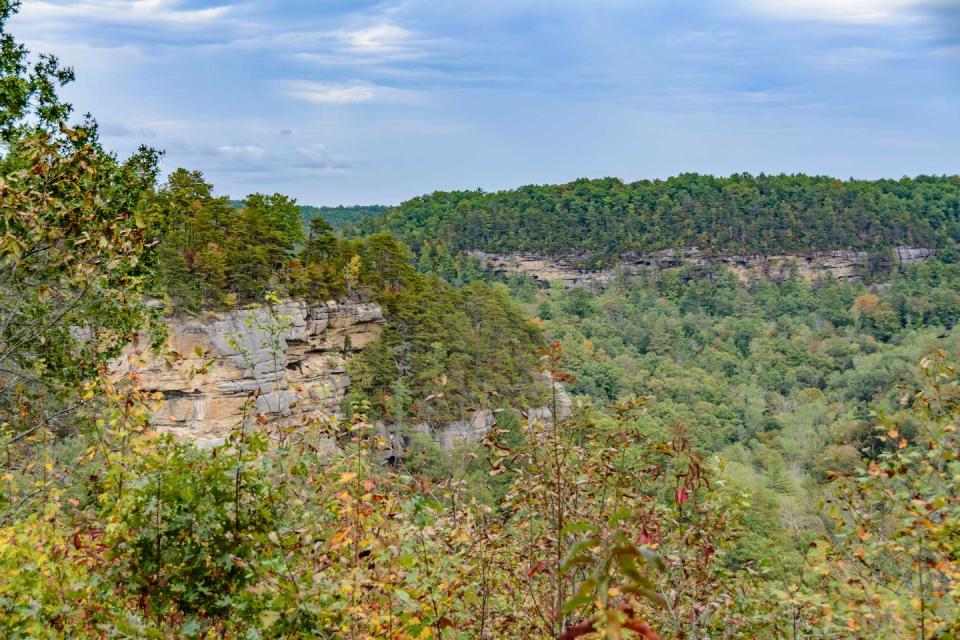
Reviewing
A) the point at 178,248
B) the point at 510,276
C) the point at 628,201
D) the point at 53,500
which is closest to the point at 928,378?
the point at 53,500

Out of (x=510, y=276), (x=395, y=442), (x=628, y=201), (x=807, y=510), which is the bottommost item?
(x=807, y=510)

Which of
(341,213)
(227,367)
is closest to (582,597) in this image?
Answer: (227,367)

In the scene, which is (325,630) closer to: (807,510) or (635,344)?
(807,510)

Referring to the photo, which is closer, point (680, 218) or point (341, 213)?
point (680, 218)

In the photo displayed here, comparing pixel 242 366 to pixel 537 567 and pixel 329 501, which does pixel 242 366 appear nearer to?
pixel 329 501

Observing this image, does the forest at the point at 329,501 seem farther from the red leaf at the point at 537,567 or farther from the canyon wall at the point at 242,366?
the canyon wall at the point at 242,366

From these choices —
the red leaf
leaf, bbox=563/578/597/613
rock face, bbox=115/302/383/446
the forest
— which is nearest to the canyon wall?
rock face, bbox=115/302/383/446
